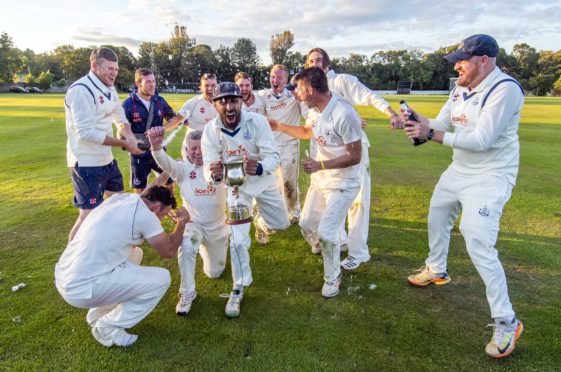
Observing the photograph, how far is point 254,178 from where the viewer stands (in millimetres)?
4566

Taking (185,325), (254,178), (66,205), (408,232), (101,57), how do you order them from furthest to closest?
(66,205) < (408,232) < (101,57) < (254,178) < (185,325)

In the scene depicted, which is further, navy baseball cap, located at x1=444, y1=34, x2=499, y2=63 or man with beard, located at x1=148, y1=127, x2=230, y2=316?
man with beard, located at x1=148, y1=127, x2=230, y2=316

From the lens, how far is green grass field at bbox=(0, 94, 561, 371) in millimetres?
3469

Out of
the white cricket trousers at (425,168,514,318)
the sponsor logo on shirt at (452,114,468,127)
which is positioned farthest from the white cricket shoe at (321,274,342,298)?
the sponsor logo on shirt at (452,114,468,127)

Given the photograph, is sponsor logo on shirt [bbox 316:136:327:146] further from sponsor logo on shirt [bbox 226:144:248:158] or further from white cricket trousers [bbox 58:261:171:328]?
white cricket trousers [bbox 58:261:171:328]

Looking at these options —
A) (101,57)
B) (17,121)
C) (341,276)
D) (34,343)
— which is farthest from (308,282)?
(17,121)

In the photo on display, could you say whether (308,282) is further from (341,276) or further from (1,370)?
(1,370)

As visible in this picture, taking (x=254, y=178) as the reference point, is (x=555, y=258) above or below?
below

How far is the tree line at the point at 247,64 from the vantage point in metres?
81.6

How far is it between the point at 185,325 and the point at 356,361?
6.02 ft

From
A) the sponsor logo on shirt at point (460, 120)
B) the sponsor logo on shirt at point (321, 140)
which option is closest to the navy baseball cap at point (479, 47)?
the sponsor logo on shirt at point (460, 120)

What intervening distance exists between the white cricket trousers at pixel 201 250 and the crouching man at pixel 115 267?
0.47 m

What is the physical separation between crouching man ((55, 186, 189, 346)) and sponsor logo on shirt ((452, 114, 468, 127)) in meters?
3.22

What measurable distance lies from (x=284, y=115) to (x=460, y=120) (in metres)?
3.39
